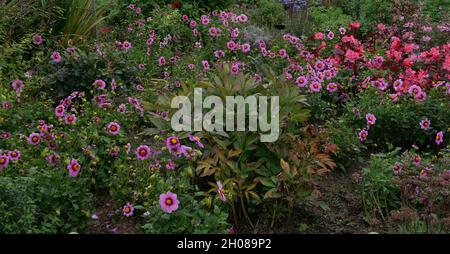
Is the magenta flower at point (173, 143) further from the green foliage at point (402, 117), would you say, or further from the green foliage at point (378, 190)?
the green foliage at point (402, 117)

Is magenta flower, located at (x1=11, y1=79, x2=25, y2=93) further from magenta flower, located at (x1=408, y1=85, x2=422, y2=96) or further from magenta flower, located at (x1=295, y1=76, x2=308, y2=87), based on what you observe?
magenta flower, located at (x1=408, y1=85, x2=422, y2=96)

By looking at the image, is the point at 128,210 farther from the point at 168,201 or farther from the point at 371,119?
the point at 371,119

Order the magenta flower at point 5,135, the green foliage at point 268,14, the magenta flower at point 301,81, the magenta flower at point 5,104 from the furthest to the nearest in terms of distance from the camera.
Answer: the green foliage at point 268,14 → the magenta flower at point 301,81 → the magenta flower at point 5,104 → the magenta flower at point 5,135

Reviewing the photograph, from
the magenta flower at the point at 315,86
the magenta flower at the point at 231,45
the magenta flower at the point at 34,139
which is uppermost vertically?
the magenta flower at the point at 315,86

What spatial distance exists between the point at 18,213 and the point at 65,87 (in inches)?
75.8

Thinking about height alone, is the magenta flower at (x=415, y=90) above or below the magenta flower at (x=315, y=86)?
above

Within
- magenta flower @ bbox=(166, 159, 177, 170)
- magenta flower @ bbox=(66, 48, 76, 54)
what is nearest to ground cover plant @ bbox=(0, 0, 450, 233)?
magenta flower @ bbox=(166, 159, 177, 170)

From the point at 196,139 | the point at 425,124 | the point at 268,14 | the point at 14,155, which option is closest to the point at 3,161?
the point at 14,155

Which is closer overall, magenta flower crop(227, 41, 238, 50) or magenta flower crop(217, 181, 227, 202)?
magenta flower crop(217, 181, 227, 202)

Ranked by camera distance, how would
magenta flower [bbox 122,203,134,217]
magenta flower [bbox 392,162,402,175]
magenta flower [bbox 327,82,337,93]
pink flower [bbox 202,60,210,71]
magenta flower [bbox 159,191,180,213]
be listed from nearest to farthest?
magenta flower [bbox 159,191,180,213] → magenta flower [bbox 122,203,134,217] → magenta flower [bbox 392,162,402,175] → magenta flower [bbox 327,82,337,93] → pink flower [bbox 202,60,210,71]

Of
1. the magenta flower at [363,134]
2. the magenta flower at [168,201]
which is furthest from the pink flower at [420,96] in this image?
the magenta flower at [168,201]

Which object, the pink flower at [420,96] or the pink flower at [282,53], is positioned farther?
the pink flower at [282,53]
